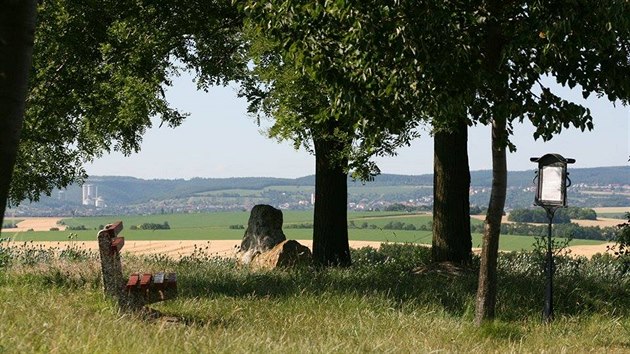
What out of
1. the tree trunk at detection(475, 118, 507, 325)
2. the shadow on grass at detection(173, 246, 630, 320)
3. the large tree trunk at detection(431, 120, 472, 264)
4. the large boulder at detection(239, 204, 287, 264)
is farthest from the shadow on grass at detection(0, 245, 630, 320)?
the large boulder at detection(239, 204, 287, 264)

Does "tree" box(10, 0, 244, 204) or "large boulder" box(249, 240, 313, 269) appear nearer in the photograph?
"tree" box(10, 0, 244, 204)

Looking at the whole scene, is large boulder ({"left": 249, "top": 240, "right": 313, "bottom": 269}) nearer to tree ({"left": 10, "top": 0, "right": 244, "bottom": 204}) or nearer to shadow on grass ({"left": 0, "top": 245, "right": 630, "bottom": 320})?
shadow on grass ({"left": 0, "top": 245, "right": 630, "bottom": 320})

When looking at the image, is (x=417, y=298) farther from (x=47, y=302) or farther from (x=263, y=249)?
(x=263, y=249)

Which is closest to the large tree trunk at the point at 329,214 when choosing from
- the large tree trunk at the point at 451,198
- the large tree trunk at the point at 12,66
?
the large tree trunk at the point at 451,198

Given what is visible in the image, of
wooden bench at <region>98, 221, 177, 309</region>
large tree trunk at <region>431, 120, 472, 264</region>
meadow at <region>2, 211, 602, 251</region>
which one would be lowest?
meadow at <region>2, 211, 602, 251</region>

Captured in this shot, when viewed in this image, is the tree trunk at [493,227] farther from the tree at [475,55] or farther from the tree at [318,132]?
the tree at [318,132]

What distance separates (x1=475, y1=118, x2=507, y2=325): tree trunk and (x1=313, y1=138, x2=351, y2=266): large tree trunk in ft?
23.4

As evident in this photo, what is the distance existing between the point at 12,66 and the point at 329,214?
44.5 ft

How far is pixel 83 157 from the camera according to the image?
21.5 meters

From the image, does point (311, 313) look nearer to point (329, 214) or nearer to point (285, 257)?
point (285, 257)

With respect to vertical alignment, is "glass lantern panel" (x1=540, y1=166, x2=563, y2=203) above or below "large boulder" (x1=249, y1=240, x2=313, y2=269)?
above

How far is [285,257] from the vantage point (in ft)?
62.4

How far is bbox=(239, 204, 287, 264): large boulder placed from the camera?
69.4ft

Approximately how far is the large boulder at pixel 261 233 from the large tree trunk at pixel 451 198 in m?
4.40
